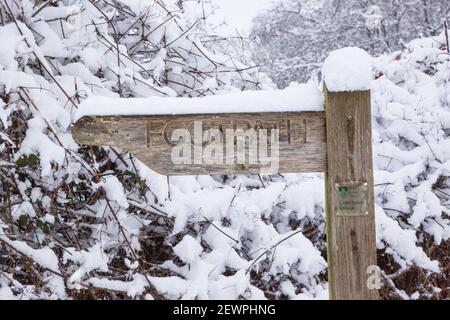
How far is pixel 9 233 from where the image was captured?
8.16 ft

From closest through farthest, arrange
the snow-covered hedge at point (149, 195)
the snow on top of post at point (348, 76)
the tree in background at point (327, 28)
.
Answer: the snow on top of post at point (348, 76) → the snow-covered hedge at point (149, 195) → the tree in background at point (327, 28)

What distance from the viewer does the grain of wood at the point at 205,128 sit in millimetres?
1655

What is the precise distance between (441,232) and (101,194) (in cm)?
188

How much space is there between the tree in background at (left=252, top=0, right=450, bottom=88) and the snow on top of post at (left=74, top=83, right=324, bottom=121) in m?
8.74

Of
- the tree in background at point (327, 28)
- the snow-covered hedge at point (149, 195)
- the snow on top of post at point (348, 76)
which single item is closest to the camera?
the snow on top of post at point (348, 76)

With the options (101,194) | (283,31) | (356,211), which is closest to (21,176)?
(101,194)

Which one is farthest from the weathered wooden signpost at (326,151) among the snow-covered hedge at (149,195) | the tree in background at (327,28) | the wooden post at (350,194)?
the tree in background at (327,28)

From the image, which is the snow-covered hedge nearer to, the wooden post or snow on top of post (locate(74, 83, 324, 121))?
snow on top of post (locate(74, 83, 324, 121))

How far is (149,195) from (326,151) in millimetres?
1305

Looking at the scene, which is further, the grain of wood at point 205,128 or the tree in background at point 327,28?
the tree in background at point 327,28

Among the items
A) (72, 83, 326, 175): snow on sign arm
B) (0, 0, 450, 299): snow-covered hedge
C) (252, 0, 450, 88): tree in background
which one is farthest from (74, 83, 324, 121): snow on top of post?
(252, 0, 450, 88): tree in background

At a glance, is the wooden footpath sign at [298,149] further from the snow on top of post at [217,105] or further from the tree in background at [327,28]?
the tree in background at [327,28]

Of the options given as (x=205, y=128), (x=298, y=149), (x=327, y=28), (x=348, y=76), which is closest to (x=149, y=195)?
(x=205, y=128)
